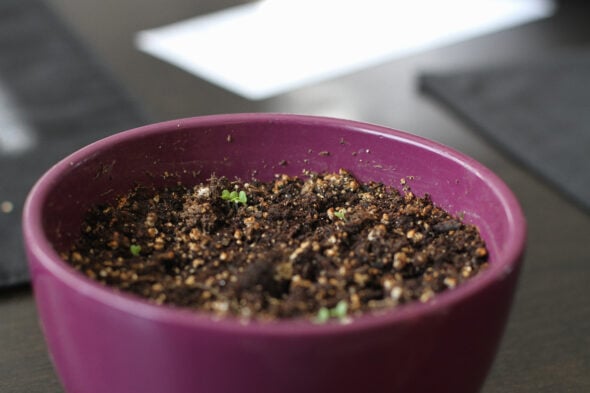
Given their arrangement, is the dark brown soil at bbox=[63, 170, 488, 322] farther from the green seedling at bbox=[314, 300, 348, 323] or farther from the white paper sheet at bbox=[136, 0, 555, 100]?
the white paper sheet at bbox=[136, 0, 555, 100]

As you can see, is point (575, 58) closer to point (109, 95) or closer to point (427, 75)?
point (427, 75)

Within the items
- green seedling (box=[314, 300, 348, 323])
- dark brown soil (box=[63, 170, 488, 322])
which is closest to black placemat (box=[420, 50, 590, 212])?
dark brown soil (box=[63, 170, 488, 322])

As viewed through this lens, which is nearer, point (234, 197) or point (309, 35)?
point (234, 197)

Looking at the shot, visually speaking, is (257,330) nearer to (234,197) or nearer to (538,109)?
(234,197)

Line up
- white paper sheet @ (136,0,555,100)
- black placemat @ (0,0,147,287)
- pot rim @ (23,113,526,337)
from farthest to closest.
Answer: white paper sheet @ (136,0,555,100)
black placemat @ (0,0,147,287)
pot rim @ (23,113,526,337)

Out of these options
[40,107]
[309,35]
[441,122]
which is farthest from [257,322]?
[309,35]

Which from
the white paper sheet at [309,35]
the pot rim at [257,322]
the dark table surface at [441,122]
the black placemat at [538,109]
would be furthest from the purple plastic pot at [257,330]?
the white paper sheet at [309,35]

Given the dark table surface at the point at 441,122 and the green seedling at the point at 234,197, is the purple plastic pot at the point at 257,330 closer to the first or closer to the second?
the green seedling at the point at 234,197
